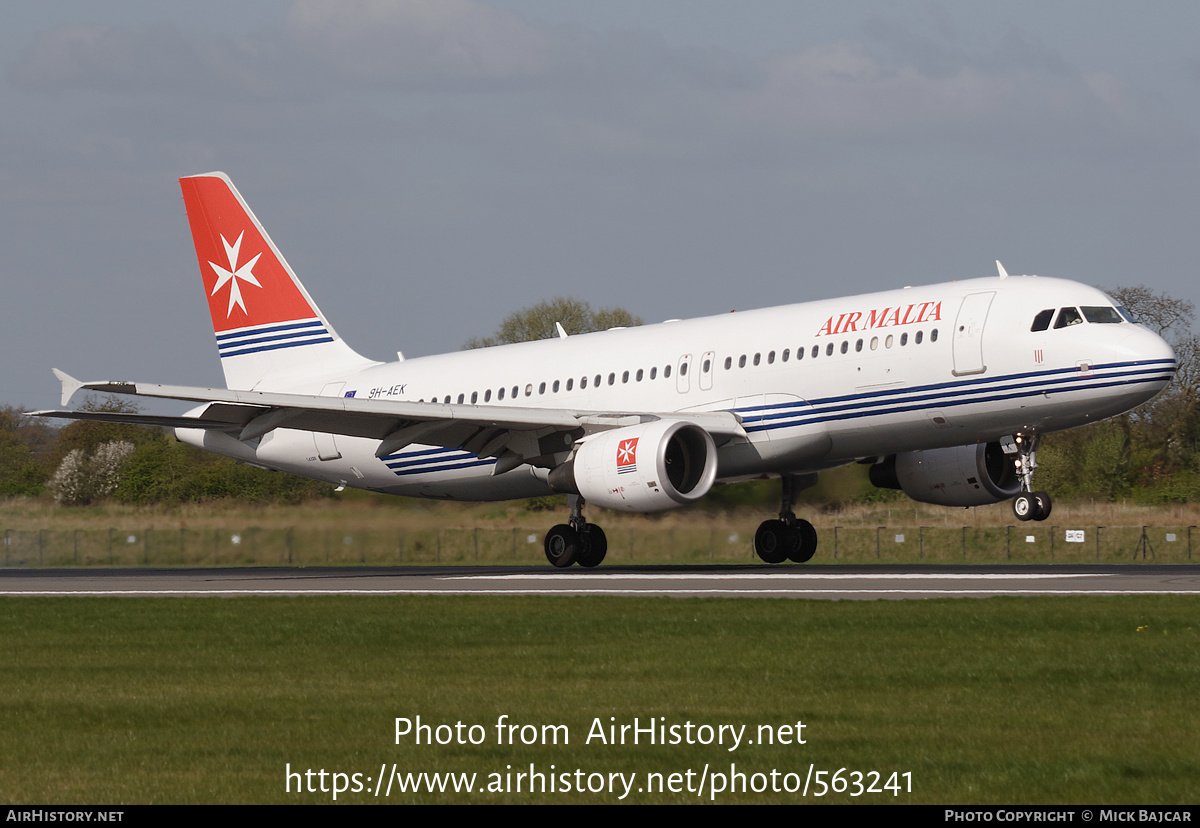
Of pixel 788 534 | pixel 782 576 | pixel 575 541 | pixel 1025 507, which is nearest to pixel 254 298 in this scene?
pixel 575 541

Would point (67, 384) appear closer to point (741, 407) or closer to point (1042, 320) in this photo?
point (741, 407)

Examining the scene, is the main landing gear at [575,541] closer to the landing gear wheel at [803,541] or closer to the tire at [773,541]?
the tire at [773,541]

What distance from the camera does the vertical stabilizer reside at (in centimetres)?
3881

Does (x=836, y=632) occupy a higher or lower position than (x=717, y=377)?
lower

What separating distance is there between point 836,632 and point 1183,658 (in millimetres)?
3989

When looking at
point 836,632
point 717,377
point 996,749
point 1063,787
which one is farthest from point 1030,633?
point 717,377

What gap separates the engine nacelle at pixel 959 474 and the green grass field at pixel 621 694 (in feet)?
39.4

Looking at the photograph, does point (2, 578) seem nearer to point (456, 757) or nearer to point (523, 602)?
point (523, 602)

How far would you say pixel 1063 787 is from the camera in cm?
885

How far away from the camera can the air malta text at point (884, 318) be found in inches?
1120

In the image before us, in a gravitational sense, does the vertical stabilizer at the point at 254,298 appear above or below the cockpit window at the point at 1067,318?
above

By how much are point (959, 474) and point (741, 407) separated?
5621mm

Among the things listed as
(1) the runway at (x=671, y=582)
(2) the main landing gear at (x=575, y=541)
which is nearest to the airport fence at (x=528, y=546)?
(1) the runway at (x=671, y=582)

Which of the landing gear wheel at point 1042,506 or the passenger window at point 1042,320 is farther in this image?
the passenger window at point 1042,320
